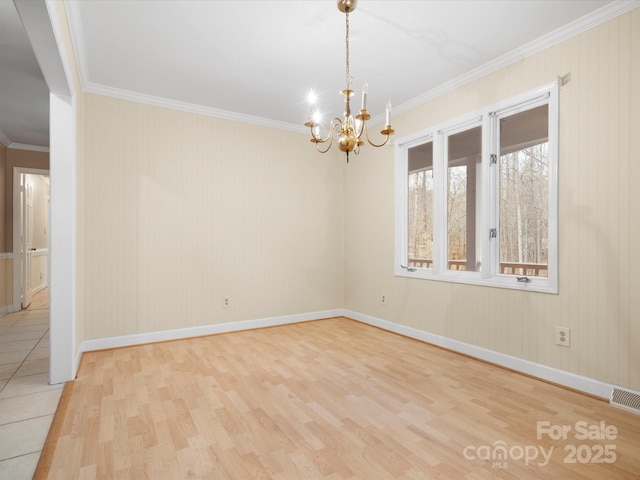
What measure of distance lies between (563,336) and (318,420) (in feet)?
6.68

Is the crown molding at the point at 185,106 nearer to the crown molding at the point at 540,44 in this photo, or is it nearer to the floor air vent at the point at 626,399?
the crown molding at the point at 540,44

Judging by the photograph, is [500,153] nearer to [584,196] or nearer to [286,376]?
[584,196]

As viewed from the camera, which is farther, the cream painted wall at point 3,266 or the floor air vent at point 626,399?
the cream painted wall at point 3,266

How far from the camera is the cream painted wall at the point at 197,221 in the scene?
11.9 ft

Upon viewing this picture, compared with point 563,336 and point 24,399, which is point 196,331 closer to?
point 24,399

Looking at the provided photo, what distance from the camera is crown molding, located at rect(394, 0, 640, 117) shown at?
238cm

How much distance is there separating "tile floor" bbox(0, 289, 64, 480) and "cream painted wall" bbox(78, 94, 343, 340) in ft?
2.00

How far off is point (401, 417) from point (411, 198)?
8.81 feet

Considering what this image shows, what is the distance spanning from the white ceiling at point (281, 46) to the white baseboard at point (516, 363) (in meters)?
2.64

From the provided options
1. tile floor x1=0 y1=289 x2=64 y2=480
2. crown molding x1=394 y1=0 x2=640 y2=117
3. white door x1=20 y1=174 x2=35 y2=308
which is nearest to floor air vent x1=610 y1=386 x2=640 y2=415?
crown molding x1=394 y1=0 x2=640 y2=117

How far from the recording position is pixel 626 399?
230 centimetres

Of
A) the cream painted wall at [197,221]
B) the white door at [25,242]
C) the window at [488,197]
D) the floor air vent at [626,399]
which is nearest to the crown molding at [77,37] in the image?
the cream painted wall at [197,221]

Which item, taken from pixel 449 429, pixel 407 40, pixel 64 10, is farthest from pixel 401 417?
pixel 64 10

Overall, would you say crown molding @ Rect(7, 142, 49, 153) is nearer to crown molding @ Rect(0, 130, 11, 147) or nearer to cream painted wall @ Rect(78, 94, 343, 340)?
crown molding @ Rect(0, 130, 11, 147)
